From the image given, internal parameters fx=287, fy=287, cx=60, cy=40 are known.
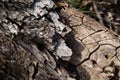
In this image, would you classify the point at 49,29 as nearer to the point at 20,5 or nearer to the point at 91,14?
the point at 20,5

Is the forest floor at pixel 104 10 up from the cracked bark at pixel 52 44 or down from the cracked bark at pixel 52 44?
up

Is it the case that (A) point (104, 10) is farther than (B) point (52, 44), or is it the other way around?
(A) point (104, 10)

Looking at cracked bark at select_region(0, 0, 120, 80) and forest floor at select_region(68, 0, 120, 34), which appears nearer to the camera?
cracked bark at select_region(0, 0, 120, 80)

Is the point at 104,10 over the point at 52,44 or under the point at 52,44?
over

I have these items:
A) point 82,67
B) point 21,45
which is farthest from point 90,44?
point 21,45

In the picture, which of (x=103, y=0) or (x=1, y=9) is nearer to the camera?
(x=1, y=9)

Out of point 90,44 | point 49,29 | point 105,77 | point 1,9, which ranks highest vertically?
Result: point 1,9

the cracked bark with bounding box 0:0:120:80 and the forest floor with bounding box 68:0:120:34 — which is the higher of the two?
the forest floor with bounding box 68:0:120:34

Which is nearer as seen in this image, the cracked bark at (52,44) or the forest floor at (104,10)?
the cracked bark at (52,44)
